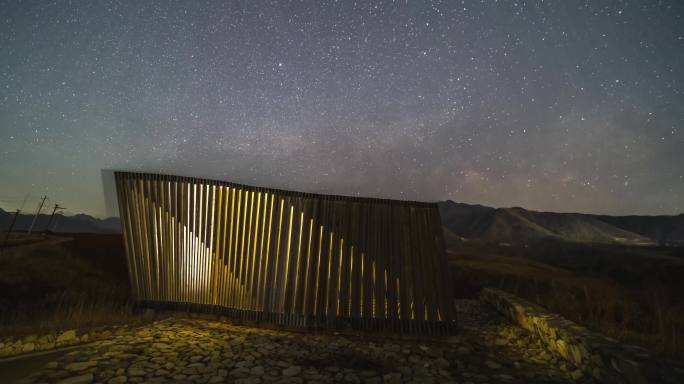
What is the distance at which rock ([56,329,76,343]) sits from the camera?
5.90 meters

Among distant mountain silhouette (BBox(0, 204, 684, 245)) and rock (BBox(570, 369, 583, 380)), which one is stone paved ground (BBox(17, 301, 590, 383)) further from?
distant mountain silhouette (BBox(0, 204, 684, 245))

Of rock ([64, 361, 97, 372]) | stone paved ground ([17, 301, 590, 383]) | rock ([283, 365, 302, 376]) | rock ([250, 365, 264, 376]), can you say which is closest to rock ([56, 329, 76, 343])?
stone paved ground ([17, 301, 590, 383])

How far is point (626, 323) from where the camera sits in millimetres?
7367

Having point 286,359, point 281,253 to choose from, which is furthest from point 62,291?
point 286,359

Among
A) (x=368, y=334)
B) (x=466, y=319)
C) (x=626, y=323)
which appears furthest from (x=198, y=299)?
(x=626, y=323)

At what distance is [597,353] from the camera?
4.85 meters

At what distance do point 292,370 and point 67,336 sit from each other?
459 centimetres

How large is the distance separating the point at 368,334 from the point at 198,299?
4.11 metres

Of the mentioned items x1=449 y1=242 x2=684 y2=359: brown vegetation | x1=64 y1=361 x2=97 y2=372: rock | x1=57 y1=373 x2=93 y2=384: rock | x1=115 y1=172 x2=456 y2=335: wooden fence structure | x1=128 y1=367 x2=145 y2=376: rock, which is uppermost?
x1=115 y1=172 x2=456 y2=335: wooden fence structure

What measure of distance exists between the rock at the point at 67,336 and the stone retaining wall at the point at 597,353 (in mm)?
9041

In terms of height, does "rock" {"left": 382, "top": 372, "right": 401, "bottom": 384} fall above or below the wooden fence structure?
below

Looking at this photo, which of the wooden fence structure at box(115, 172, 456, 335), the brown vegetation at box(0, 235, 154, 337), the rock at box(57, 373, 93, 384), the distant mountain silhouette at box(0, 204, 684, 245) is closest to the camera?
the rock at box(57, 373, 93, 384)

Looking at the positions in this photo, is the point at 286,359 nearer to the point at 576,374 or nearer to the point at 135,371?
the point at 135,371

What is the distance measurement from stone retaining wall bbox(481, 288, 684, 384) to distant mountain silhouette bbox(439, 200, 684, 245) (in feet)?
224
